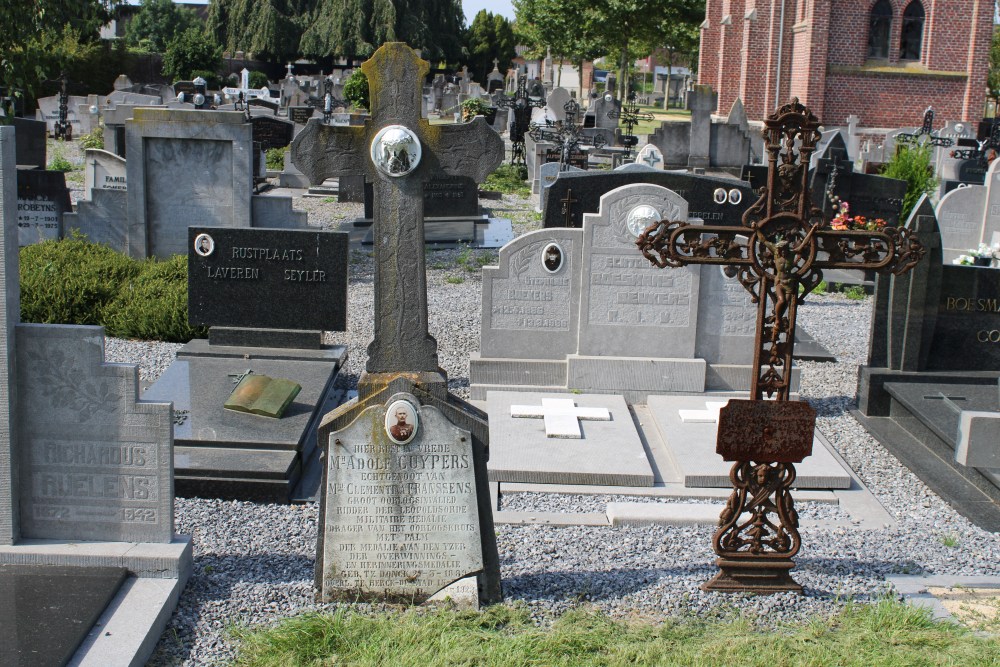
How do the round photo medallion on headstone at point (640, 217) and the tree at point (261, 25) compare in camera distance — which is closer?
the round photo medallion on headstone at point (640, 217)

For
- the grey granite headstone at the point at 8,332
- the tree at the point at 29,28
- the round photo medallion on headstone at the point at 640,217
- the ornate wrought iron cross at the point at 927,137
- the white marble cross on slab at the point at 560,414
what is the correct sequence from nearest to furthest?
1. the grey granite headstone at the point at 8,332
2. the white marble cross on slab at the point at 560,414
3. the round photo medallion on headstone at the point at 640,217
4. the tree at the point at 29,28
5. the ornate wrought iron cross at the point at 927,137

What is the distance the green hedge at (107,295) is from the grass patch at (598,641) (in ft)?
18.4

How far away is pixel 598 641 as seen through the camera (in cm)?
420

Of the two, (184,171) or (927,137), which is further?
(927,137)

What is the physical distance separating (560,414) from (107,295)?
15.7ft

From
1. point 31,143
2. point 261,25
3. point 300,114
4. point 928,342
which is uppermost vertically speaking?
point 261,25

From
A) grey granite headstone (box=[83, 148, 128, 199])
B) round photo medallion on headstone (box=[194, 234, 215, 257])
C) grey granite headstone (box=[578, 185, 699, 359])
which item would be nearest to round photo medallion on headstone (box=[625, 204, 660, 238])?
grey granite headstone (box=[578, 185, 699, 359])

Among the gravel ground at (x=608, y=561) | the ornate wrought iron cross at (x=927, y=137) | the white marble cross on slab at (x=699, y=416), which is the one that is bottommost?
the gravel ground at (x=608, y=561)

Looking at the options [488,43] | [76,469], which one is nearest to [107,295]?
[76,469]

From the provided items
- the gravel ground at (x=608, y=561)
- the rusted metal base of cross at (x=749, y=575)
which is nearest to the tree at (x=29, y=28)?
the gravel ground at (x=608, y=561)

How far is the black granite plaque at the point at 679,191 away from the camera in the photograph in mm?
10789

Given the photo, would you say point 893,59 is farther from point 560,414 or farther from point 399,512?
point 399,512

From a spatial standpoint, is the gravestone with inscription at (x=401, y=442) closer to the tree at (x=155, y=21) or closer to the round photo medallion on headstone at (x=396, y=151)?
the round photo medallion on headstone at (x=396, y=151)

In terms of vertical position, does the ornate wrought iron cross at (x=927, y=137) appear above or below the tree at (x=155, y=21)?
below
